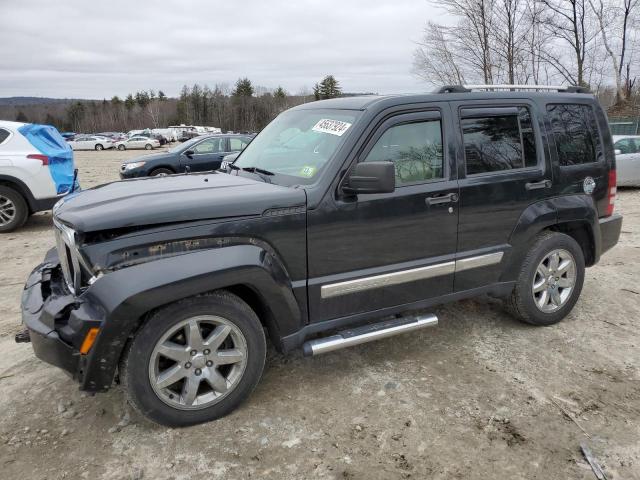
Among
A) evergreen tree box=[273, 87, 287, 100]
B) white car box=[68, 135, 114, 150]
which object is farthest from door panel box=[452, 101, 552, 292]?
evergreen tree box=[273, 87, 287, 100]

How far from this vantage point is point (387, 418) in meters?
3.07

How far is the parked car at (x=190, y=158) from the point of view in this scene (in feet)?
41.3

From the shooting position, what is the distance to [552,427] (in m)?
2.98

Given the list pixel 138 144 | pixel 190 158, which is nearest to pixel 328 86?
pixel 138 144

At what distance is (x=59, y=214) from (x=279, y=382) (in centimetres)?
178

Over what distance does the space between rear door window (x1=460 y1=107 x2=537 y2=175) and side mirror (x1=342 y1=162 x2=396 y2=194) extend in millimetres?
972

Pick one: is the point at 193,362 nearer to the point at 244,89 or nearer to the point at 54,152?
the point at 54,152

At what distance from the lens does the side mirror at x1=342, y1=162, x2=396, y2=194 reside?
2959 millimetres

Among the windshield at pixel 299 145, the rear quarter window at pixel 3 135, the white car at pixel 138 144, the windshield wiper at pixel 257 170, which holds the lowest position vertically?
the windshield wiper at pixel 257 170

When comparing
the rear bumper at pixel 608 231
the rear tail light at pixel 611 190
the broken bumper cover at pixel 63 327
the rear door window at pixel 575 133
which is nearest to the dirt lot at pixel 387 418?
the broken bumper cover at pixel 63 327

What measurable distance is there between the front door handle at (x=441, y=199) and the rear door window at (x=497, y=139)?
0.25 m

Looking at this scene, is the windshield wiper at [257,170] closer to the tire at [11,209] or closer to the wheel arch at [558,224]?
the wheel arch at [558,224]

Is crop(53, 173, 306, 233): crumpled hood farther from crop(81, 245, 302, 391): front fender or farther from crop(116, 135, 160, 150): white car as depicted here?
crop(116, 135, 160, 150): white car

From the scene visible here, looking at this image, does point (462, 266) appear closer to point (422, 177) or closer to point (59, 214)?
point (422, 177)
